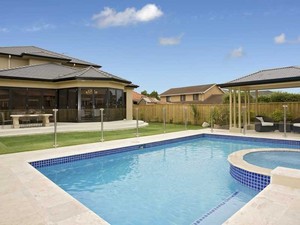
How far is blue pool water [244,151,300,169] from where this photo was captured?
22.6 ft

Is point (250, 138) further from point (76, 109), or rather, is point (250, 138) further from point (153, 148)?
point (76, 109)

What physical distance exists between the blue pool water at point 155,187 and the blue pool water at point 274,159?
0.92 meters

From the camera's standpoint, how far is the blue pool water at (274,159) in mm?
6891

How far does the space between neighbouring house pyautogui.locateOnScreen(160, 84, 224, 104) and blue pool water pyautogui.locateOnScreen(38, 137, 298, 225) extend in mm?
26720

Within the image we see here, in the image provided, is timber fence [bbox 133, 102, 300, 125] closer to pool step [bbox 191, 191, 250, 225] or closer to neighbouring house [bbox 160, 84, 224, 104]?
pool step [bbox 191, 191, 250, 225]

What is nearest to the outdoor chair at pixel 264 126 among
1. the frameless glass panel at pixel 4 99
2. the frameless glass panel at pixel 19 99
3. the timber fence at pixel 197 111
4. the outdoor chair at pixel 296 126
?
the outdoor chair at pixel 296 126

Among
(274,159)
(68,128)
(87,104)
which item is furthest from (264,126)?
(68,128)

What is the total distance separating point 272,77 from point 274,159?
673 centimetres

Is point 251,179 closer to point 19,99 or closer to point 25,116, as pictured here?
point 25,116

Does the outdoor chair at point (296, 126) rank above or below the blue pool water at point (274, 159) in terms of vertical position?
above

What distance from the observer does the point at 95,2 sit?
15438mm

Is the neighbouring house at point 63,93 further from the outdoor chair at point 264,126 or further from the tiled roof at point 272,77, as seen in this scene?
the outdoor chair at point 264,126

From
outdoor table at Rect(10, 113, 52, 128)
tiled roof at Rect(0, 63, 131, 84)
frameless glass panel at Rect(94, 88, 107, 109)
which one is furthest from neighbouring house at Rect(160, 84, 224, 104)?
outdoor table at Rect(10, 113, 52, 128)

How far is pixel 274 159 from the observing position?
24.3ft
